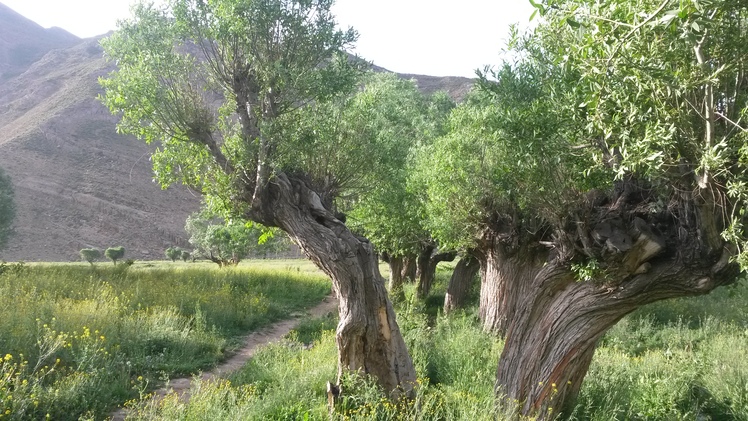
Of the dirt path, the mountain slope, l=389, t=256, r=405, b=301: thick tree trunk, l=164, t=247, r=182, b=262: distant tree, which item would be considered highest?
the mountain slope

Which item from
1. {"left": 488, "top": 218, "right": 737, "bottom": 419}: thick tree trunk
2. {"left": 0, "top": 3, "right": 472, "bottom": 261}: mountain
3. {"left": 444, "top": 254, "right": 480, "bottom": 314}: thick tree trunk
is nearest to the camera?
{"left": 488, "top": 218, "right": 737, "bottom": 419}: thick tree trunk

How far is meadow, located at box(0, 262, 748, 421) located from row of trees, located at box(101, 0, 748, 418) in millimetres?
979

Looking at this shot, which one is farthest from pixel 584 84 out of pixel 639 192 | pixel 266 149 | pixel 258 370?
pixel 258 370

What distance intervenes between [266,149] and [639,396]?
738 centimetres

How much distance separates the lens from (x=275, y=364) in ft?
27.0

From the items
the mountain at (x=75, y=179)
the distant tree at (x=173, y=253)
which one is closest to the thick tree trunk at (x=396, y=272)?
the mountain at (x=75, y=179)

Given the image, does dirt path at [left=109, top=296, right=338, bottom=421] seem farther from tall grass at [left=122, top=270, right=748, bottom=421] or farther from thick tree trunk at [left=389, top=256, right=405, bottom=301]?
thick tree trunk at [left=389, top=256, right=405, bottom=301]

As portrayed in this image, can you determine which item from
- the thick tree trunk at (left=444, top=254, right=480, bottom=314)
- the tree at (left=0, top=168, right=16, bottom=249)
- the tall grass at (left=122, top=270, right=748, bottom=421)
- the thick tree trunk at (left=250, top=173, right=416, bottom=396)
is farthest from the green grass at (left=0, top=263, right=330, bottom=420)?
the tree at (left=0, top=168, right=16, bottom=249)

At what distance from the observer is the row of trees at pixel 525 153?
4164mm

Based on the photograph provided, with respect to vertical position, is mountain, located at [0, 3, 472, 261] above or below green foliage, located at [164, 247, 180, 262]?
above

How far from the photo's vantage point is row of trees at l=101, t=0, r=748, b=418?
4164 millimetres

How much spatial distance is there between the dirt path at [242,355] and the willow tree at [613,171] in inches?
206

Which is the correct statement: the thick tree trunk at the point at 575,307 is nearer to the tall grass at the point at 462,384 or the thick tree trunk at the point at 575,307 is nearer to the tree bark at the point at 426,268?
the tall grass at the point at 462,384

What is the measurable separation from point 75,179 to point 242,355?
6744 centimetres
